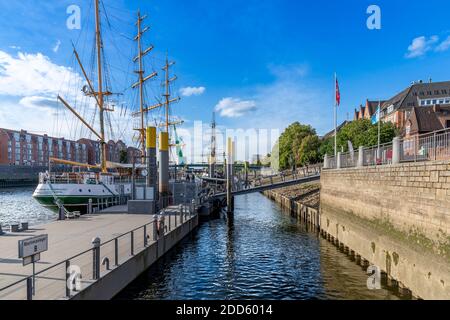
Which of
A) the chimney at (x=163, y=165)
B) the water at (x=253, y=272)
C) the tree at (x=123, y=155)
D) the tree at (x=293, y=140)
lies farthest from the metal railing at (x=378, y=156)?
the tree at (x=123, y=155)

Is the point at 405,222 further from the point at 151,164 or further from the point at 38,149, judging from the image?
the point at 38,149

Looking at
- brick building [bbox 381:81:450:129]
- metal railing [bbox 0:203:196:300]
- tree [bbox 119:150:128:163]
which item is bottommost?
metal railing [bbox 0:203:196:300]

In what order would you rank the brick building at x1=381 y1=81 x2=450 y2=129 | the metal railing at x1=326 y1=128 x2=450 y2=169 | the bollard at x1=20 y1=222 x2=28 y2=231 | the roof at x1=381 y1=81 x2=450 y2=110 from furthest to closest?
the roof at x1=381 y1=81 x2=450 y2=110 → the brick building at x1=381 y1=81 x2=450 y2=129 → the bollard at x1=20 y1=222 x2=28 y2=231 → the metal railing at x1=326 y1=128 x2=450 y2=169

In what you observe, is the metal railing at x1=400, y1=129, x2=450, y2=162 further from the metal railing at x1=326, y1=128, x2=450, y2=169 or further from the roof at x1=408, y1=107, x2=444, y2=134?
the roof at x1=408, y1=107, x2=444, y2=134

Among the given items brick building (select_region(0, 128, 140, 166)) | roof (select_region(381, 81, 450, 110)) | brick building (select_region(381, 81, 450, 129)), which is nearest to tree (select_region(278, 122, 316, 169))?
brick building (select_region(381, 81, 450, 129))

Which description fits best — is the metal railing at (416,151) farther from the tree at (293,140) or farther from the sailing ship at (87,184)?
the tree at (293,140)

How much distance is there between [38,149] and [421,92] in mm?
141799

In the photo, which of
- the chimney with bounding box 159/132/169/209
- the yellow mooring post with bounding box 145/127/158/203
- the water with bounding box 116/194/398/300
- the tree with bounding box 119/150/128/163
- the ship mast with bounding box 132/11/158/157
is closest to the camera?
the water with bounding box 116/194/398/300

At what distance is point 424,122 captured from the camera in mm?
60281

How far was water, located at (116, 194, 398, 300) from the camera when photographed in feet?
40.7

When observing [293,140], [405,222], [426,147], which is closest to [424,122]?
[293,140]

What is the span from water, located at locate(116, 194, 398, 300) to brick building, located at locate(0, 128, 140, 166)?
84.9m

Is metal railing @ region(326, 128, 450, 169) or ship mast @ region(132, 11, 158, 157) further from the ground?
ship mast @ region(132, 11, 158, 157)
